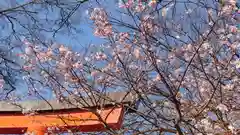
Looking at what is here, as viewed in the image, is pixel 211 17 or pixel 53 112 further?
pixel 53 112

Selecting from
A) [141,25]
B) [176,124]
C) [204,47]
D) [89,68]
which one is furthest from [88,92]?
[176,124]

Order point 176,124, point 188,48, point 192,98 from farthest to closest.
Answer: point 192,98 < point 188,48 < point 176,124

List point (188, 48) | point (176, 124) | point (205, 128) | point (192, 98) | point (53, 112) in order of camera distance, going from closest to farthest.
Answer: point (176, 124), point (205, 128), point (188, 48), point (192, 98), point (53, 112)

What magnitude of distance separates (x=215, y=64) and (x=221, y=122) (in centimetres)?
79

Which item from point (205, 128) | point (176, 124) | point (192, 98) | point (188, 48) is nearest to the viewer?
point (176, 124)

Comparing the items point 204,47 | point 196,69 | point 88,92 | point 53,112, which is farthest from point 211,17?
point 53,112

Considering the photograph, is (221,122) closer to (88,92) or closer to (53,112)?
(88,92)

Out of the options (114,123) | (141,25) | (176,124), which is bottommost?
(176,124)

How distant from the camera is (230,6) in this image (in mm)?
4047

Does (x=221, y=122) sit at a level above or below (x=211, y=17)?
below

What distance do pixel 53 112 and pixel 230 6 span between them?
9.46 ft

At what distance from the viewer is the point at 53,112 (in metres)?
5.73

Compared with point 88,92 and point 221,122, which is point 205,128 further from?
point 88,92

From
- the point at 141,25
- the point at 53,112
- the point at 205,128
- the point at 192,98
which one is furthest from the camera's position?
the point at 53,112
